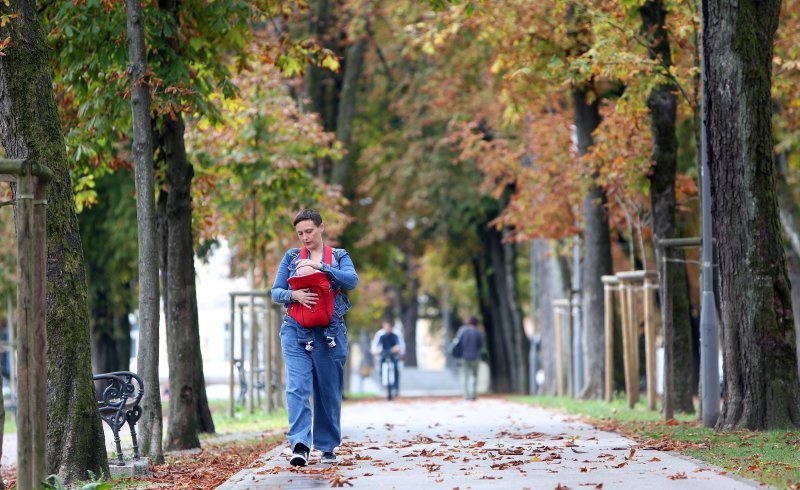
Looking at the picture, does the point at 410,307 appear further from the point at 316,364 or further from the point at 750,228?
the point at 316,364

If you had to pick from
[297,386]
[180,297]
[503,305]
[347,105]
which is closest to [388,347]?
[503,305]

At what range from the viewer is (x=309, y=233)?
11.5 metres

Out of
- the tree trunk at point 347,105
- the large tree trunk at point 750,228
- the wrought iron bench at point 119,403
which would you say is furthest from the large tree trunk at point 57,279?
the tree trunk at point 347,105

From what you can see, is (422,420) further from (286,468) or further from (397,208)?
(397,208)

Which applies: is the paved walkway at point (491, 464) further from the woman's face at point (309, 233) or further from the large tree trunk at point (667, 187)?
the large tree trunk at point (667, 187)

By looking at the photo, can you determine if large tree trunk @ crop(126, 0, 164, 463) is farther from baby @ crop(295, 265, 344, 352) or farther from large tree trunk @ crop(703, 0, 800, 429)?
large tree trunk @ crop(703, 0, 800, 429)

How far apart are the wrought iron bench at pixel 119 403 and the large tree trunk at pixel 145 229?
0.62m

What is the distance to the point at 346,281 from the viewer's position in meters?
11.4

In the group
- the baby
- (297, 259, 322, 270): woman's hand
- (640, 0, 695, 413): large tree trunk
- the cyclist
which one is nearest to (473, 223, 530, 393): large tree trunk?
the cyclist

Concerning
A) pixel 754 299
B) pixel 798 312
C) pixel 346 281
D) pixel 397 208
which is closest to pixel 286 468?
pixel 346 281

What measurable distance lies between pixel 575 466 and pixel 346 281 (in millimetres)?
2292

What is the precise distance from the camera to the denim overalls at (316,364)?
11352 mm

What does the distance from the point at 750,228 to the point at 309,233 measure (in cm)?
489

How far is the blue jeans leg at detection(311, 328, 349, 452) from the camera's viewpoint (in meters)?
11.7
